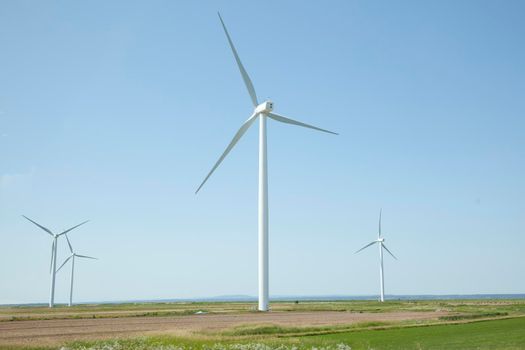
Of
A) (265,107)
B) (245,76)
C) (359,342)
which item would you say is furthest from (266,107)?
(359,342)

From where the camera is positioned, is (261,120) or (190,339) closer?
(190,339)

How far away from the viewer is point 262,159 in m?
70.7

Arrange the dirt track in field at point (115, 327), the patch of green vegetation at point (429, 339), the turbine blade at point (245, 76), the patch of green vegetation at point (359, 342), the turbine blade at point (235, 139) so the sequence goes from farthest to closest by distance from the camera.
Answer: the turbine blade at point (245, 76) → the turbine blade at point (235, 139) → the dirt track in field at point (115, 327) → the patch of green vegetation at point (429, 339) → the patch of green vegetation at point (359, 342)

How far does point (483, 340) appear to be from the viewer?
32969mm

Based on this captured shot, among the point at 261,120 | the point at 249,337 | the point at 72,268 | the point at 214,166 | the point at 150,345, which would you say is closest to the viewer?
the point at 150,345

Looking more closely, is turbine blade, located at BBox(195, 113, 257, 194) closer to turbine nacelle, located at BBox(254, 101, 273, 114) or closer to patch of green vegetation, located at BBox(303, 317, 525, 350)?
turbine nacelle, located at BBox(254, 101, 273, 114)

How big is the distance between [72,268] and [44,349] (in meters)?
125

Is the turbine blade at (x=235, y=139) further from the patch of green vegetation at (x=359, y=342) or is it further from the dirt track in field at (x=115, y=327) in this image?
the patch of green vegetation at (x=359, y=342)

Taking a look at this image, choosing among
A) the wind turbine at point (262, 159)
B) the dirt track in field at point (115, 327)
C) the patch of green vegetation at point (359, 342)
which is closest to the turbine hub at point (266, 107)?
the wind turbine at point (262, 159)

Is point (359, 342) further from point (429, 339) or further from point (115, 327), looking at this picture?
point (115, 327)

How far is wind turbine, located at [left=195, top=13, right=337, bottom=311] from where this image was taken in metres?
66.3

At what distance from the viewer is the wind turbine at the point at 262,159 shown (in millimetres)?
66312

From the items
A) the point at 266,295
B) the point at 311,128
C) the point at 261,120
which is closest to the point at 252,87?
the point at 261,120

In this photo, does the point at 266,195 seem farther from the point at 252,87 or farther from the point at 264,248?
the point at 252,87
